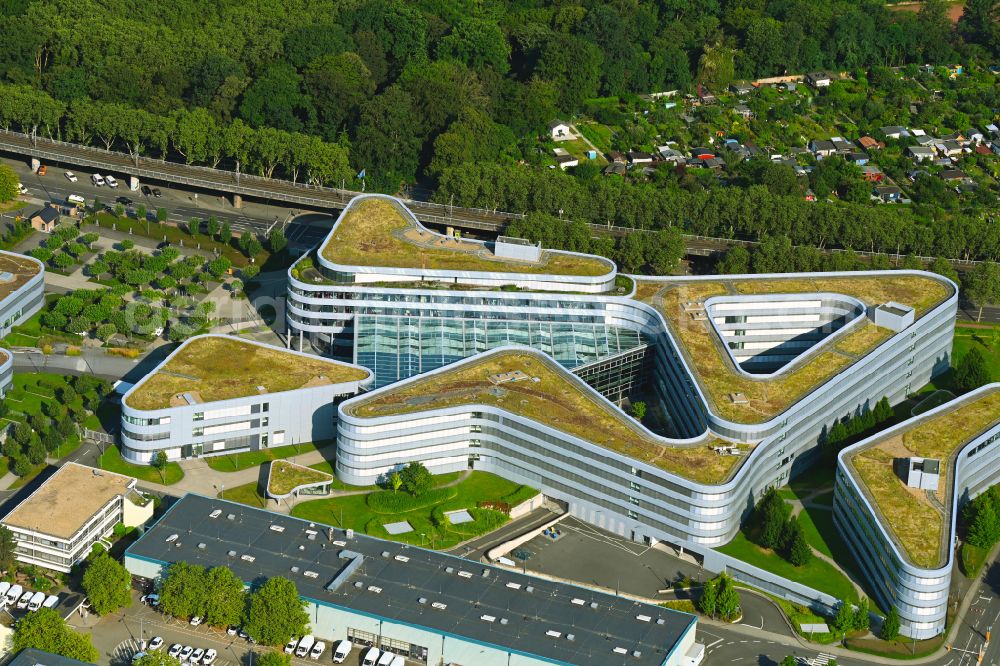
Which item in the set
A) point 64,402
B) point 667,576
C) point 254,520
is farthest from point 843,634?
point 64,402

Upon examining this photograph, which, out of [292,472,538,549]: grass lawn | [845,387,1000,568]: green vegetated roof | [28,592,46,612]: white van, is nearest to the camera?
[28,592,46,612]: white van

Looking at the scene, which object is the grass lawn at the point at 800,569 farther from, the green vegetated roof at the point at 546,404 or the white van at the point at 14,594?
the white van at the point at 14,594

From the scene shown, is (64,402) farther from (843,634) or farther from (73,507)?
(843,634)

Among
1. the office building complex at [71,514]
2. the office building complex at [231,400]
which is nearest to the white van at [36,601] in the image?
the office building complex at [71,514]

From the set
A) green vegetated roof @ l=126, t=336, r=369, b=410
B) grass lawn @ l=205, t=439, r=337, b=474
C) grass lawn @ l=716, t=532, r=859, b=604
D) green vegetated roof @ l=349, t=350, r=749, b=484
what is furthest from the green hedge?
grass lawn @ l=716, t=532, r=859, b=604

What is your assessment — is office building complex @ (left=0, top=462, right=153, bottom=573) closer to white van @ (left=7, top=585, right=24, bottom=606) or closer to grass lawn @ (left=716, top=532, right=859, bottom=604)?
white van @ (left=7, top=585, right=24, bottom=606)

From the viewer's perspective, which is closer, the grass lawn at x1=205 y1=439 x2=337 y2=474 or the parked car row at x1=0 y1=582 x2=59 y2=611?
the parked car row at x1=0 y1=582 x2=59 y2=611
